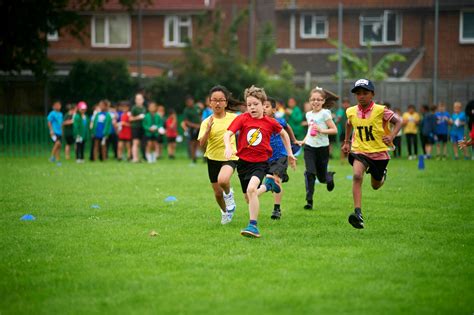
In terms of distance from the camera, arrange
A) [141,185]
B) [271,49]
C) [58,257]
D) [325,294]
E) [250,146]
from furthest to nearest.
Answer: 1. [271,49]
2. [141,185]
3. [250,146]
4. [58,257]
5. [325,294]

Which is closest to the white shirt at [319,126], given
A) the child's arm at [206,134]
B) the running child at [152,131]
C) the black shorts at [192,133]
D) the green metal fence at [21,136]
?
the child's arm at [206,134]

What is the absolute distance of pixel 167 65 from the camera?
44.2 meters

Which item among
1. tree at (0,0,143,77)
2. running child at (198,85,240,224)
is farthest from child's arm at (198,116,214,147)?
tree at (0,0,143,77)

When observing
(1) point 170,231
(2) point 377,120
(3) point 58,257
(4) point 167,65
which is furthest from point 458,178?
(4) point 167,65

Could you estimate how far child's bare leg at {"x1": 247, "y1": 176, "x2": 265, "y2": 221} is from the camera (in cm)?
1049

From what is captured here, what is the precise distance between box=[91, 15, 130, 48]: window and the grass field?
2825 cm

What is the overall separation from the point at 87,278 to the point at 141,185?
34.7 feet

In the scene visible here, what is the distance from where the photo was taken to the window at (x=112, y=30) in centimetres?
4397

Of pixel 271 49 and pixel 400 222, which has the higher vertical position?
pixel 271 49

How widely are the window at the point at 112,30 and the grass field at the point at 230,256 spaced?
28.2m

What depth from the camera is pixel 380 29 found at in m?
43.0

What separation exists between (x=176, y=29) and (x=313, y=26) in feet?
24.5

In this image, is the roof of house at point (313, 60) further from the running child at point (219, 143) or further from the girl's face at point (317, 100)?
the running child at point (219, 143)

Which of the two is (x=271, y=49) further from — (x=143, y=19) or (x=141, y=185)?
(x=141, y=185)
